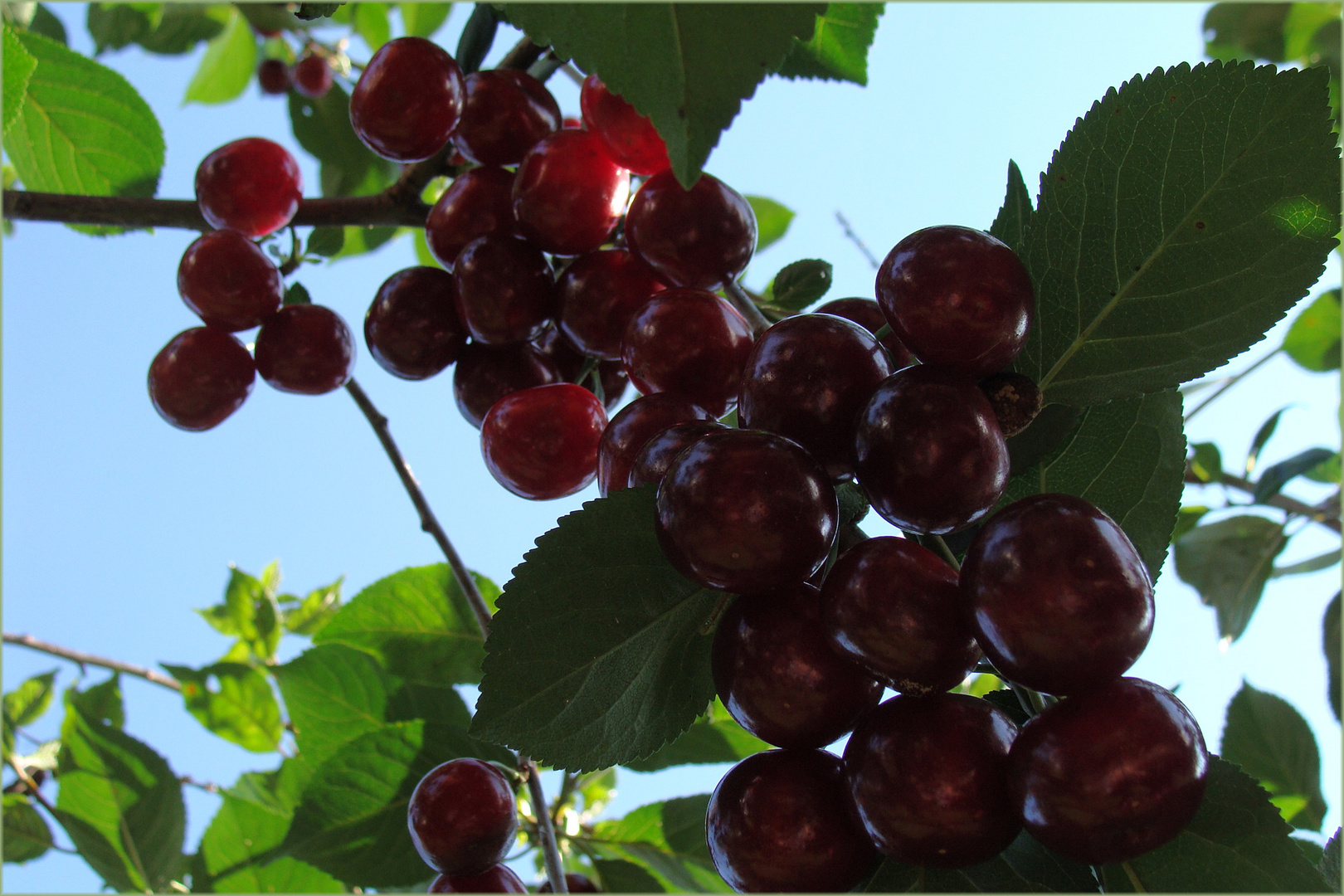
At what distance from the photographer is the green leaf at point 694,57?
42 cm

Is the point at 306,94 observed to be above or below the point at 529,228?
above

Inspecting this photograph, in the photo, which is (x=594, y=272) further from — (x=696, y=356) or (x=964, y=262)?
(x=964, y=262)

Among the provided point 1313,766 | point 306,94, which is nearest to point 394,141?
point 306,94

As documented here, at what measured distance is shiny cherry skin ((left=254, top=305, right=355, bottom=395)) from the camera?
0.89 m

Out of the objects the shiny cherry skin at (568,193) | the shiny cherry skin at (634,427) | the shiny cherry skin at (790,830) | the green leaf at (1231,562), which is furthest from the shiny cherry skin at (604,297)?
the green leaf at (1231,562)

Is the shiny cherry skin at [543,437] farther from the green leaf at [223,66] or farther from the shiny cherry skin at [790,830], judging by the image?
the green leaf at [223,66]

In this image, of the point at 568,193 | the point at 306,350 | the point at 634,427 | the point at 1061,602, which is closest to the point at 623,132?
the point at 568,193

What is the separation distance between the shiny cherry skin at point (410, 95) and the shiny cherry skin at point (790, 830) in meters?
0.61

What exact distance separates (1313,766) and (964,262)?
1.21 meters

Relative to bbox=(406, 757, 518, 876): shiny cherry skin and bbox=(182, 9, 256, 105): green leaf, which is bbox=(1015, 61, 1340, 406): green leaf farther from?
bbox=(182, 9, 256, 105): green leaf

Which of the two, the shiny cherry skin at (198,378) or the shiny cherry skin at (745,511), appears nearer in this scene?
the shiny cherry skin at (745,511)


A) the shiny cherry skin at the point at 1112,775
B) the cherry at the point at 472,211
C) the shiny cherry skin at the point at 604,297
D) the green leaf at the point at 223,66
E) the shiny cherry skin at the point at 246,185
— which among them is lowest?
the shiny cherry skin at the point at 1112,775

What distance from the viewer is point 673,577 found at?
511 millimetres

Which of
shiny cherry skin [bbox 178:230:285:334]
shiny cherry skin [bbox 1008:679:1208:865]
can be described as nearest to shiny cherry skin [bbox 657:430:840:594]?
shiny cherry skin [bbox 1008:679:1208:865]
